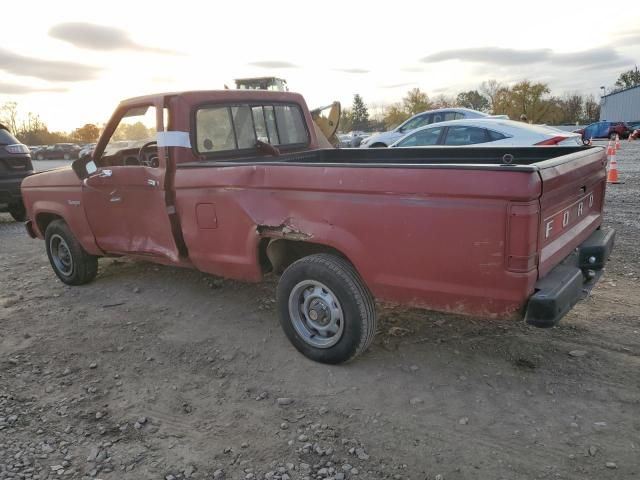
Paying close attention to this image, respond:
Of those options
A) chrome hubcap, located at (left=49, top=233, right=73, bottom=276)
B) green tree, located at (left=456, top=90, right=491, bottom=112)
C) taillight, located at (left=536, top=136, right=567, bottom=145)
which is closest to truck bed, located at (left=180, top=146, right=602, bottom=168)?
chrome hubcap, located at (left=49, top=233, right=73, bottom=276)

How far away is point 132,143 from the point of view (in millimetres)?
5168

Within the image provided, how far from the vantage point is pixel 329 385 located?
3459 mm

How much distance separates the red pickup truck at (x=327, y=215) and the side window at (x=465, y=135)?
14.8 ft

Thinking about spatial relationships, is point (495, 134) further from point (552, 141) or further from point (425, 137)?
point (425, 137)

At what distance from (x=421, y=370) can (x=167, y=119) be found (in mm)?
2852

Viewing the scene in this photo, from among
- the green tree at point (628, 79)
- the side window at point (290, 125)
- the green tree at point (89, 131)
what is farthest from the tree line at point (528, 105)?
the side window at point (290, 125)

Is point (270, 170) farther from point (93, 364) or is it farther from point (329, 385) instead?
point (93, 364)

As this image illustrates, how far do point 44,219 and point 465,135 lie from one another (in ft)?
22.3

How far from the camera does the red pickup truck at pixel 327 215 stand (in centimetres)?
285

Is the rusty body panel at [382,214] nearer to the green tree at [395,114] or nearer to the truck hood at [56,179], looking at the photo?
the truck hood at [56,179]

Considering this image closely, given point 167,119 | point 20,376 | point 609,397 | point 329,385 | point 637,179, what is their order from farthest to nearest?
point 637,179
point 167,119
point 20,376
point 329,385
point 609,397

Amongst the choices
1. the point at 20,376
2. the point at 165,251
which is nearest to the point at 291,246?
the point at 165,251

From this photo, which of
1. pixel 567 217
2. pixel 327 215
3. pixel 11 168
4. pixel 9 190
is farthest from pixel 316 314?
pixel 11 168

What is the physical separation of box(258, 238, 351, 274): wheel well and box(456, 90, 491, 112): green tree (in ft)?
270
